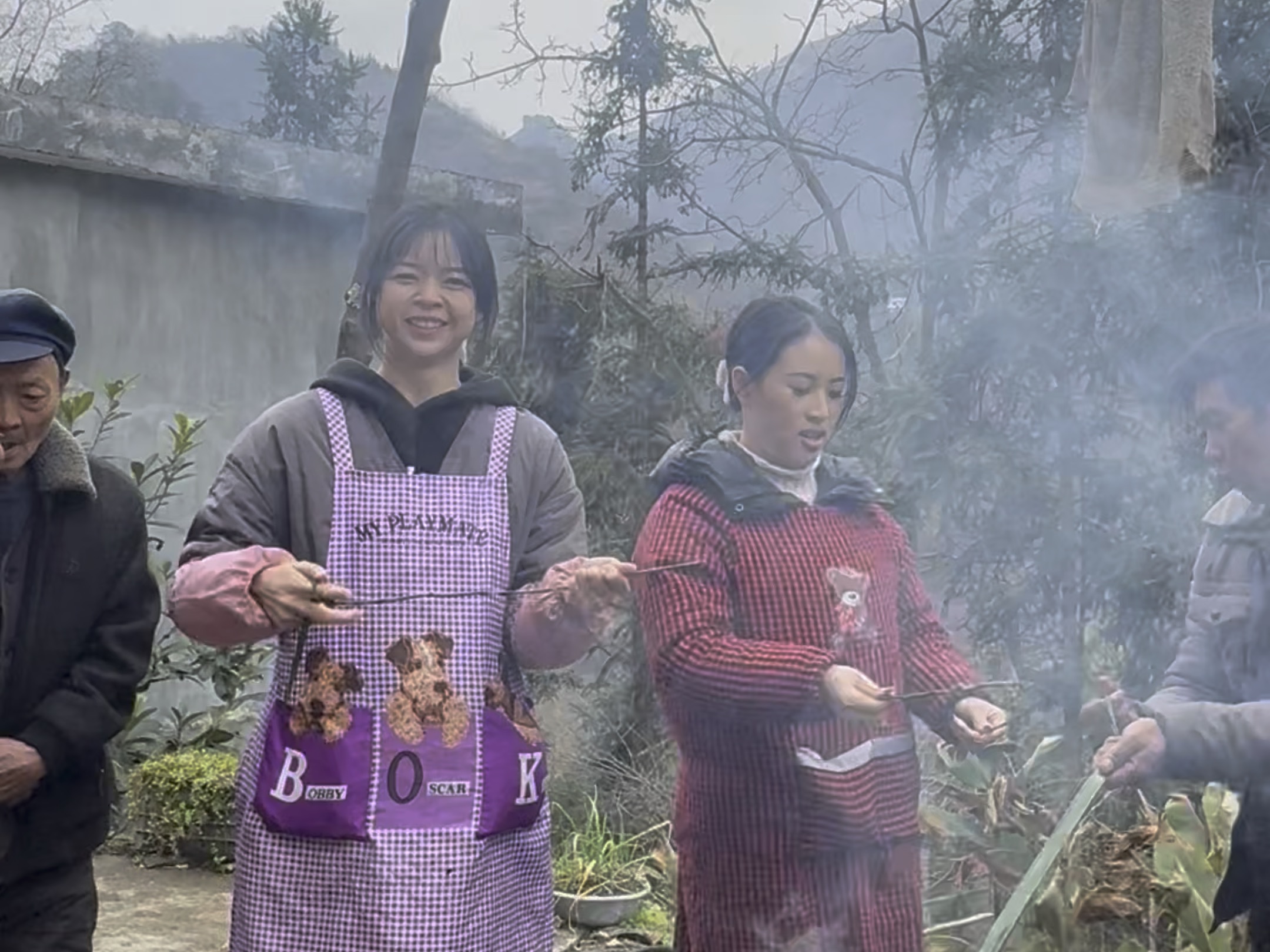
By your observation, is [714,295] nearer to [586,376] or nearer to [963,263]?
[586,376]

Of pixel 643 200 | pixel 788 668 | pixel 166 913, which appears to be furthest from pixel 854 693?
pixel 166 913

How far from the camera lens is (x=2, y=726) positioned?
7.68 feet

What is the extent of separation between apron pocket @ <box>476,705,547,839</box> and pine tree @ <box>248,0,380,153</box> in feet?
17.3

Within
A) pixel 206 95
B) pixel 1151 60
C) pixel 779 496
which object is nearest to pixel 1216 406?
pixel 779 496

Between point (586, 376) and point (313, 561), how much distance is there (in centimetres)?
312

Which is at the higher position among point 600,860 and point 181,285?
point 181,285

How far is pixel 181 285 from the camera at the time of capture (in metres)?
6.30

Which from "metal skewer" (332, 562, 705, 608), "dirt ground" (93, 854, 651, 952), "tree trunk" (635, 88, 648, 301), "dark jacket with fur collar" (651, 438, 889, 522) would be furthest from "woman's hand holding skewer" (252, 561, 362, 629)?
"tree trunk" (635, 88, 648, 301)

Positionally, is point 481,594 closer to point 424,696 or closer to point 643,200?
point 424,696

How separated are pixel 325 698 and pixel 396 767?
16 centimetres

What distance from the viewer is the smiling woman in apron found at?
2084 mm

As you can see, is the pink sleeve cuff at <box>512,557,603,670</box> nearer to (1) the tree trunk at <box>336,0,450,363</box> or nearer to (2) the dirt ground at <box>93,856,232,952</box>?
(1) the tree trunk at <box>336,0,450,363</box>

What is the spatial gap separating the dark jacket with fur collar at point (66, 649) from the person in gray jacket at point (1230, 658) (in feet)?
5.68

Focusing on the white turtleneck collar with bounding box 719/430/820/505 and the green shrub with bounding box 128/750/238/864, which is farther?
the green shrub with bounding box 128/750/238/864
